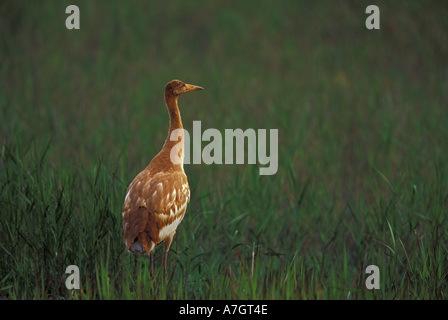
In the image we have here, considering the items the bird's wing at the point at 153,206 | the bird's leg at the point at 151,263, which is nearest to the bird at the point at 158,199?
the bird's wing at the point at 153,206

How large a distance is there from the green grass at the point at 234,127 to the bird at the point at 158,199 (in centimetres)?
30

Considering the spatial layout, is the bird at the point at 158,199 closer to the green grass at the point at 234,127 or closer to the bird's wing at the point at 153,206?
the bird's wing at the point at 153,206

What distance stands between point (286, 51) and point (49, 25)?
4.46 meters

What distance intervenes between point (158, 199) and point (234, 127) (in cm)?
398

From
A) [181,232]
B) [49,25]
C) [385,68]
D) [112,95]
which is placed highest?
[49,25]

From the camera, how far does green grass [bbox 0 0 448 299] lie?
12.8 ft

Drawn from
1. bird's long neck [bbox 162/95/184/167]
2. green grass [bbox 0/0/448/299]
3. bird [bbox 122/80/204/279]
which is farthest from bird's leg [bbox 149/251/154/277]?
bird's long neck [bbox 162/95/184/167]

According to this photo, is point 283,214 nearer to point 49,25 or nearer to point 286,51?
point 286,51

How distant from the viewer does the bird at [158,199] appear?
338 cm

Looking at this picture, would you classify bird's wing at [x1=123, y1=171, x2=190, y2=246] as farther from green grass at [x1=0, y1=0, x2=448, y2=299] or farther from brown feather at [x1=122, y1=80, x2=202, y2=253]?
green grass at [x1=0, y1=0, x2=448, y2=299]

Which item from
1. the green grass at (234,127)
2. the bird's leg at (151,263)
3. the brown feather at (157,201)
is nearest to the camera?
the brown feather at (157,201)

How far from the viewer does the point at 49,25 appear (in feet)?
33.4

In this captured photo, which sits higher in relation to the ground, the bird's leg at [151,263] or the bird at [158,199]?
the bird at [158,199]
